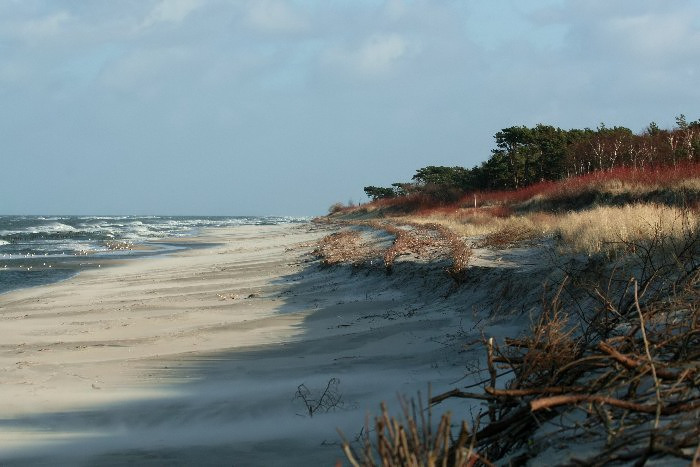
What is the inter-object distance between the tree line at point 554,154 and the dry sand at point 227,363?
19.9 metres

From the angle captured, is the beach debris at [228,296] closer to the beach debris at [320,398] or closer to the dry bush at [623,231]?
the dry bush at [623,231]

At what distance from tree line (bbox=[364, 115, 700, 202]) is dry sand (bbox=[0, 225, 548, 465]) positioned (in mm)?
19859

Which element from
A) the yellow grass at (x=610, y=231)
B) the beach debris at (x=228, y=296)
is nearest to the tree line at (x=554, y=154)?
the yellow grass at (x=610, y=231)

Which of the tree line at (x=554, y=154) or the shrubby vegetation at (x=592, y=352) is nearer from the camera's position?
the shrubby vegetation at (x=592, y=352)

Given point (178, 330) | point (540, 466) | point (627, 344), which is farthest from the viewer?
point (178, 330)

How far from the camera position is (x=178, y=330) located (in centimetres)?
802

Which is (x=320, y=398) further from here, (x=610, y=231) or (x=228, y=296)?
(x=228, y=296)

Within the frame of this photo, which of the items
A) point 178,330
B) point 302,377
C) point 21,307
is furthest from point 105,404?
point 21,307

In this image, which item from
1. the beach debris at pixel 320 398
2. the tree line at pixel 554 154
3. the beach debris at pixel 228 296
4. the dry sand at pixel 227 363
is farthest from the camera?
the tree line at pixel 554 154

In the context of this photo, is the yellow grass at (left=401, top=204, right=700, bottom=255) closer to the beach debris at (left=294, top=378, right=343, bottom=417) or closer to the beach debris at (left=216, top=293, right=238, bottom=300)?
the beach debris at (left=294, top=378, right=343, bottom=417)

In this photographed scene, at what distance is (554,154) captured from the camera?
38000mm

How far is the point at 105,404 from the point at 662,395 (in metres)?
4.00

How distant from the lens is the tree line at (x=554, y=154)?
92.2ft

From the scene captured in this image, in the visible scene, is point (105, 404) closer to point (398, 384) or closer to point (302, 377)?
point (302, 377)
